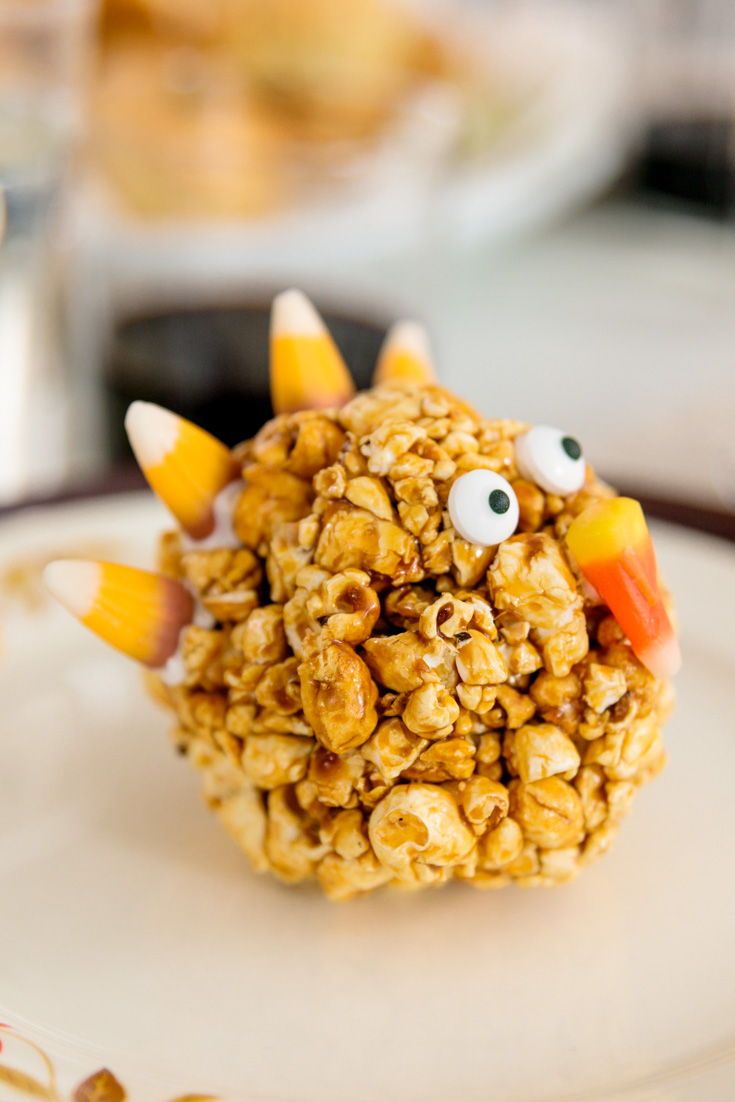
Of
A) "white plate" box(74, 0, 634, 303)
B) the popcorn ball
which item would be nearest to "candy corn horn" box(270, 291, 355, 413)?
the popcorn ball

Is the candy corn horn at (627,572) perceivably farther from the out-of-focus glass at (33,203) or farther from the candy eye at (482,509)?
the out-of-focus glass at (33,203)

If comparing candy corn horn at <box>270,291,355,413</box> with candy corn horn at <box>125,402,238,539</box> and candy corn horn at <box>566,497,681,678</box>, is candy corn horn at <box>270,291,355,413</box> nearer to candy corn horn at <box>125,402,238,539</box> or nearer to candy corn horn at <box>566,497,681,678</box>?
candy corn horn at <box>125,402,238,539</box>

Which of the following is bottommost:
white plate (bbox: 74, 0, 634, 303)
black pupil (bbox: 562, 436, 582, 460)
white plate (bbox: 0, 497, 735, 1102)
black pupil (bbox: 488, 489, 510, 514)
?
white plate (bbox: 0, 497, 735, 1102)

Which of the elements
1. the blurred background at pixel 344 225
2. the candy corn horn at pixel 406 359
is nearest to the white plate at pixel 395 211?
the blurred background at pixel 344 225

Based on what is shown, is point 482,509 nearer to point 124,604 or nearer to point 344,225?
point 124,604

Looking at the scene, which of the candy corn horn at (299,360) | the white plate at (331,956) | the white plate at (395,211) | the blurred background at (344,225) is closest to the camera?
the white plate at (331,956)

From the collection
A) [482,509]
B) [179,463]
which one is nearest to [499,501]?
[482,509]

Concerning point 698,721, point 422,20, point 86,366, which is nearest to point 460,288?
point 86,366
